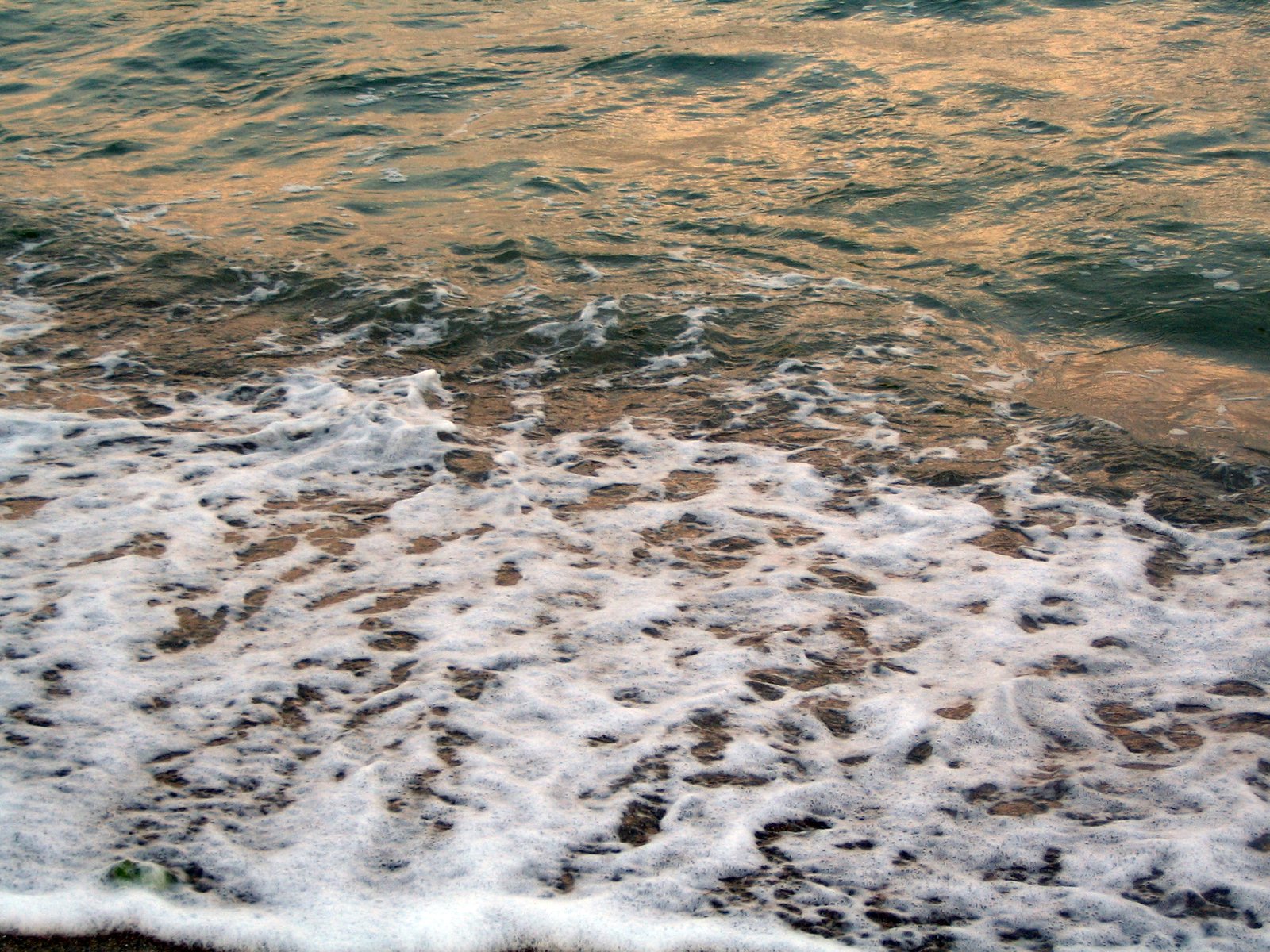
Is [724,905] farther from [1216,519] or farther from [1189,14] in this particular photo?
[1189,14]

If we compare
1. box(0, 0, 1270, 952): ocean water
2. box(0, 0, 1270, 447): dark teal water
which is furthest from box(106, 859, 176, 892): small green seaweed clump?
box(0, 0, 1270, 447): dark teal water

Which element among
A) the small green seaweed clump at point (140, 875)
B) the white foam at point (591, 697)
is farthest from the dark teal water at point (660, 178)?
the small green seaweed clump at point (140, 875)

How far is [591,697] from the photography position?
3.36 m

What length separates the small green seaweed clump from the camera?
254 cm

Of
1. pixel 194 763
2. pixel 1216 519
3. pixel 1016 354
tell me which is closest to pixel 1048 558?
pixel 1216 519

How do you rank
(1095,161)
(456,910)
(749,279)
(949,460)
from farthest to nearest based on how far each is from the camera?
(1095,161) → (749,279) → (949,460) → (456,910)

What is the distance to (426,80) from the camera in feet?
36.1

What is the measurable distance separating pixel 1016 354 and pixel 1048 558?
2.05 m

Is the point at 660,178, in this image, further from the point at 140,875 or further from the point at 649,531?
the point at 140,875

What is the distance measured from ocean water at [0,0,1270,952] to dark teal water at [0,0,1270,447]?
57 mm

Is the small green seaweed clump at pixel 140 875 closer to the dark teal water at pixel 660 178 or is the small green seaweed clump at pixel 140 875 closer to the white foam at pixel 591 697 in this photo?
the white foam at pixel 591 697

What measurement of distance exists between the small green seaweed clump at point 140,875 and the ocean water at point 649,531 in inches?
0.4

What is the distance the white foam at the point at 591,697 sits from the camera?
2584mm

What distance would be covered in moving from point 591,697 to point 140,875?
52.2 inches
